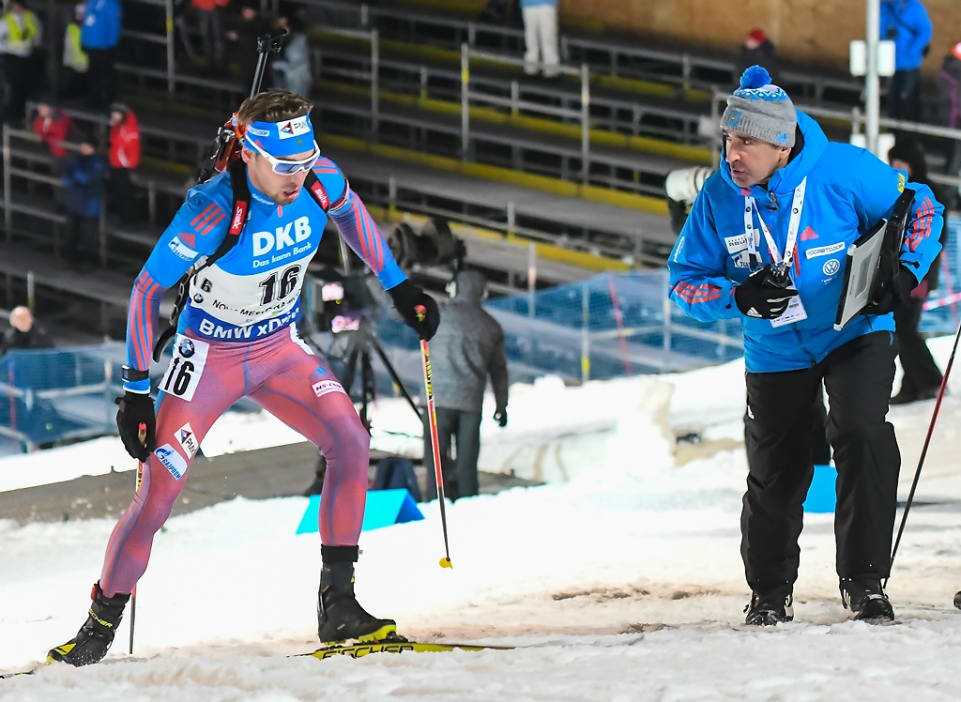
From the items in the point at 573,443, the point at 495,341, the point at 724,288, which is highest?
the point at 724,288

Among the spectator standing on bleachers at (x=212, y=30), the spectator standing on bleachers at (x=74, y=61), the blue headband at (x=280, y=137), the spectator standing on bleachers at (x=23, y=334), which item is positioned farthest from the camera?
the spectator standing on bleachers at (x=212, y=30)

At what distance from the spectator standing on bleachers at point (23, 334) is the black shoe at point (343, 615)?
25.5 ft

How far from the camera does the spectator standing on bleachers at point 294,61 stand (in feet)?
66.5

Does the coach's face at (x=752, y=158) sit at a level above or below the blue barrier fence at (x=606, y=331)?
above

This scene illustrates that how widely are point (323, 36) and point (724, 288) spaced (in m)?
17.1

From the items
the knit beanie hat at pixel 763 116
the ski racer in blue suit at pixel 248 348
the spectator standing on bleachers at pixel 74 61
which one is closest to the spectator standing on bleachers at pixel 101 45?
the spectator standing on bleachers at pixel 74 61

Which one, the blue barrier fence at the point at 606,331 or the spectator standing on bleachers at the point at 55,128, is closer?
the blue barrier fence at the point at 606,331

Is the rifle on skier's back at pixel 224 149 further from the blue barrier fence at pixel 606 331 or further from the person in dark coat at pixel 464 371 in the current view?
the blue barrier fence at pixel 606 331

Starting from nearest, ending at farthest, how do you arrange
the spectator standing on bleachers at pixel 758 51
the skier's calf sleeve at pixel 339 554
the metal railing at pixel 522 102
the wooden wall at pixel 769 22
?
the skier's calf sleeve at pixel 339 554 → the spectator standing on bleachers at pixel 758 51 → the metal railing at pixel 522 102 → the wooden wall at pixel 769 22

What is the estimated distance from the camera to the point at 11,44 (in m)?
20.9

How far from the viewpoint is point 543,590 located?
7.79 m

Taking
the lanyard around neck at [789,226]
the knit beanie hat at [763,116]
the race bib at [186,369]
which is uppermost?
the knit beanie hat at [763,116]

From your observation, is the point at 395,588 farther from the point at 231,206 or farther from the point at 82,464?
the point at 82,464

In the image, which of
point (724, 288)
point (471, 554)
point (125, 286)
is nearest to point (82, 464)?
point (471, 554)
